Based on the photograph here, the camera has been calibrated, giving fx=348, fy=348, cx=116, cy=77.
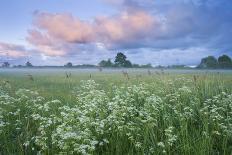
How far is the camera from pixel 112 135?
8.45m

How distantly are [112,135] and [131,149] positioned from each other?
1.86 feet

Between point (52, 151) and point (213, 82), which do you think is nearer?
point (52, 151)

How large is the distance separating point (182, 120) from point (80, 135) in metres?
3.27

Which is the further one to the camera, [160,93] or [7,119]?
[160,93]

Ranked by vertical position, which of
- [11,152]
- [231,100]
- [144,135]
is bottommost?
[11,152]

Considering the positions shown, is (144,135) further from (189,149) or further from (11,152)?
(11,152)

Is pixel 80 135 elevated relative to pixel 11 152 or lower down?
elevated

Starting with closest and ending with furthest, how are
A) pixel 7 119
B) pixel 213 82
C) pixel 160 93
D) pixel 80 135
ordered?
pixel 80 135
pixel 7 119
pixel 160 93
pixel 213 82

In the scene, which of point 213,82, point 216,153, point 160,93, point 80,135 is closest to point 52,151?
point 80,135

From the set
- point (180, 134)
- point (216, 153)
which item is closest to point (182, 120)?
point (180, 134)

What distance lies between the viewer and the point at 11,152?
8.95 metres

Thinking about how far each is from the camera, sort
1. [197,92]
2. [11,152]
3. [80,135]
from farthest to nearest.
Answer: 1. [197,92]
2. [11,152]
3. [80,135]

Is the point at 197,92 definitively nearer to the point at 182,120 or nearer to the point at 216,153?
the point at 182,120

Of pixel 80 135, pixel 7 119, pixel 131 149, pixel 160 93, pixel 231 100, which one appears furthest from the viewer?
pixel 160 93
